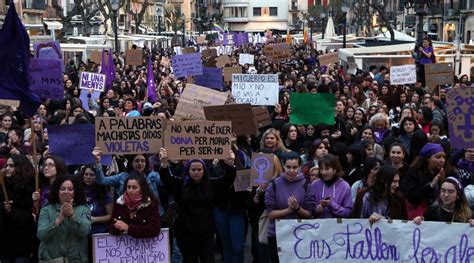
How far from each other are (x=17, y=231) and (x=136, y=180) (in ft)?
3.64

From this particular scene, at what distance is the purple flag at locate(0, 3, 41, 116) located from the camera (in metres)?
8.15

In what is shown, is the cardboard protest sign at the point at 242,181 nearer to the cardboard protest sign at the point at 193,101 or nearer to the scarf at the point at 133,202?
the scarf at the point at 133,202

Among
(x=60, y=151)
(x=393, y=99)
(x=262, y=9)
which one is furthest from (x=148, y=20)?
(x=60, y=151)

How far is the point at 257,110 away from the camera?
33.1 feet

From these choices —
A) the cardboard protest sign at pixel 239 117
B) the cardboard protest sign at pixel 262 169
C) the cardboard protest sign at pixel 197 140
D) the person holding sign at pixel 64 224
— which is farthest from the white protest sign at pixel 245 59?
the person holding sign at pixel 64 224

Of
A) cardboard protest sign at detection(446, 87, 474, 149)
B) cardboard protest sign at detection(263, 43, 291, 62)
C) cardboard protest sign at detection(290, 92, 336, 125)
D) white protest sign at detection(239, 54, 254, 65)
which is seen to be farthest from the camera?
white protest sign at detection(239, 54, 254, 65)

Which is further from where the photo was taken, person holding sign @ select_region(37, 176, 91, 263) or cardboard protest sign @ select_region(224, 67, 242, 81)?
cardboard protest sign @ select_region(224, 67, 242, 81)

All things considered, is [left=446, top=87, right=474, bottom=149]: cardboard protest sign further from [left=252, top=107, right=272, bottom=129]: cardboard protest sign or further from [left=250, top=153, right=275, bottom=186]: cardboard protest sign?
[left=252, top=107, right=272, bottom=129]: cardboard protest sign

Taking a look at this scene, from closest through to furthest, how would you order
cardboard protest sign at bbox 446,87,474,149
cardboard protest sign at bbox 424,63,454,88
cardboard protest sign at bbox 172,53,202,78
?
cardboard protest sign at bbox 446,87,474,149, cardboard protest sign at bbox 424,63,454,88, cardboard protest sign at bbox 172,53,202,78

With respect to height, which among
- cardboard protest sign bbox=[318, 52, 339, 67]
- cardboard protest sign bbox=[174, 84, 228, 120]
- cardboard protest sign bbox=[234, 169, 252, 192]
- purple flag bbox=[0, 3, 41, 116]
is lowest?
cardboard protest sign bbox=[318, 52, 339, 67]

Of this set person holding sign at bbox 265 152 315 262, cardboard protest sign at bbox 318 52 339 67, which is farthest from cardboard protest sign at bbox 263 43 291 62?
person holding sign at bbox 265 152 315 262

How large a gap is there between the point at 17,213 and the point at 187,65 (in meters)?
9.86

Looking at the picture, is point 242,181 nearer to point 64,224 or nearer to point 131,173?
point 131,173

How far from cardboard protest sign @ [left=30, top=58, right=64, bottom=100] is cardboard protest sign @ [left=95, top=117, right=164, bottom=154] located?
3.62 metres
